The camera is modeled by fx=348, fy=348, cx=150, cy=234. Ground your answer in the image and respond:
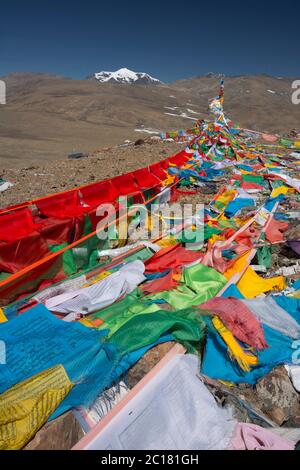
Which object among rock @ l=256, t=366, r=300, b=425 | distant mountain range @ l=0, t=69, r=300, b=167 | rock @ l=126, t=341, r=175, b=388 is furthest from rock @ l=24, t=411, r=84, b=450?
distant mountain range @ l=0, t=69, r=300, b=167

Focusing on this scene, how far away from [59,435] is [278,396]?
1935mm

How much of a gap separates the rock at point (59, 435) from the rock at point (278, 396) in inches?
64.9

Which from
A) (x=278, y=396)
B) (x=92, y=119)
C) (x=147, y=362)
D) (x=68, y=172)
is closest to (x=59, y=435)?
(x=147, y=362)

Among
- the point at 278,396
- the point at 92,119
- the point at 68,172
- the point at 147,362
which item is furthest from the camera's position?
the point at 92,119

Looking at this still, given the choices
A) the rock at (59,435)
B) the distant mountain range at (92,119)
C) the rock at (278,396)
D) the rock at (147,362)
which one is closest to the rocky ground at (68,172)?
the distant mountain range at (92,119)

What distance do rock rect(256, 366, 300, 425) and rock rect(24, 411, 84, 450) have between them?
1.65 metres

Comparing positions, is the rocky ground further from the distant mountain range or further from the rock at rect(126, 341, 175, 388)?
the rock at rect(126, 341, 175, 388)

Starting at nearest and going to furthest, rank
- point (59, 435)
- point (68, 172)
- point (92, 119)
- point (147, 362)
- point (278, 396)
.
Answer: point (59, 435), point (147, 362), point (278, 396), point (68, 172), point (92, 119)

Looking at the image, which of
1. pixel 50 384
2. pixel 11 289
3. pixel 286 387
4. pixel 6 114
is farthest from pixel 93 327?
pixel 6 114

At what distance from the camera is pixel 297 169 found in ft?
45.8

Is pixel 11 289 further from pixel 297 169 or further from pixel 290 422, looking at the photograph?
pixel 297 169

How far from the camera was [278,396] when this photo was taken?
3.15 meters

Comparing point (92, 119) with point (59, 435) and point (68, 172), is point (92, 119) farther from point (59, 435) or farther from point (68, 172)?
point (59, 435)

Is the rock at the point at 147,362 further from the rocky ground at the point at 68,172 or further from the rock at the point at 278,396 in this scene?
the rocky ground at the point at 68,172
